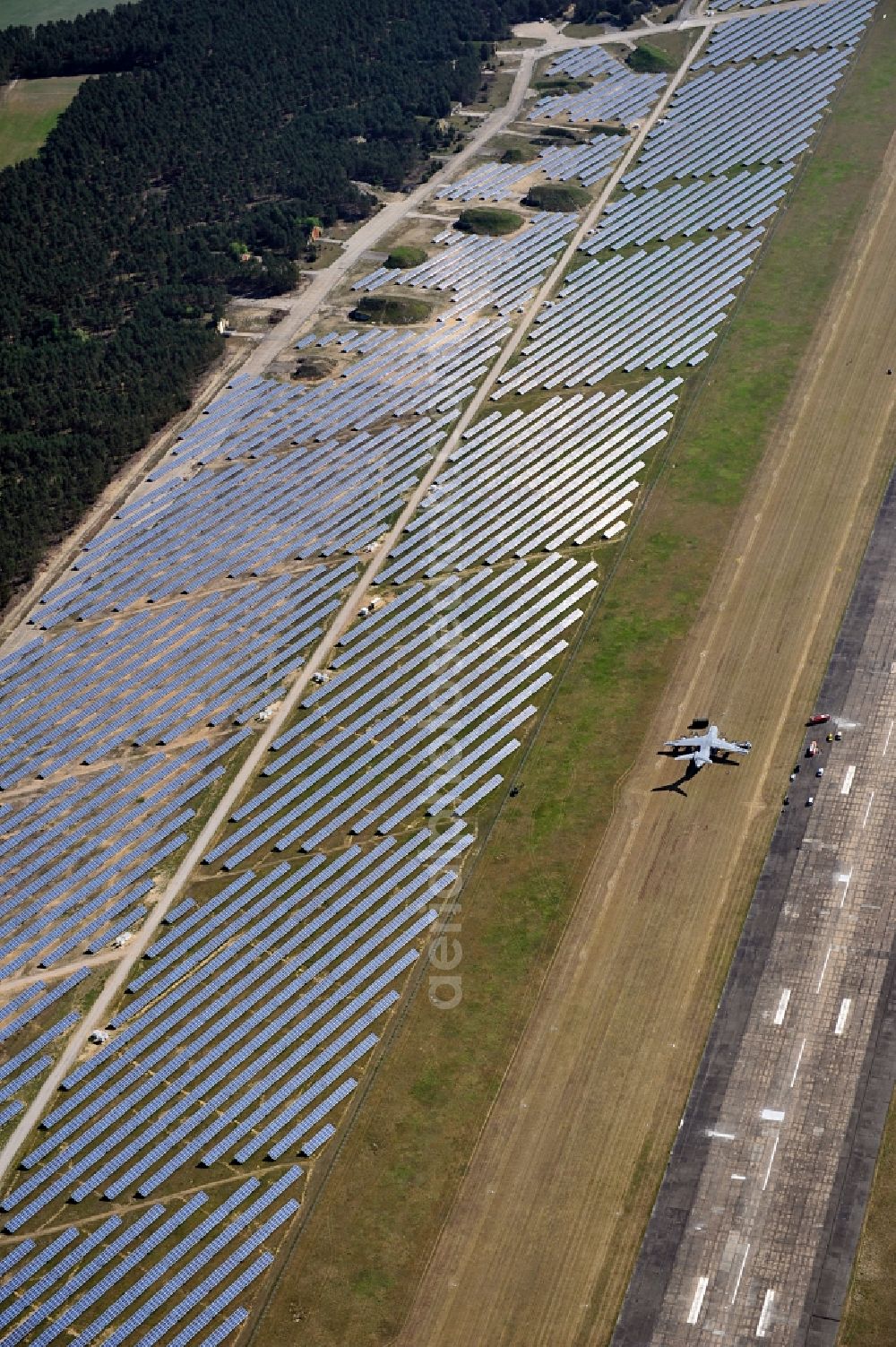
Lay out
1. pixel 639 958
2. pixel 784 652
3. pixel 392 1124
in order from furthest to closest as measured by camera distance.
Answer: pixel 784 652, pixel 639 958, pixel 392 1124

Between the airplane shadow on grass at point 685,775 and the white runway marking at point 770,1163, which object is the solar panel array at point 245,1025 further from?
the white runway marking at point 770,1163

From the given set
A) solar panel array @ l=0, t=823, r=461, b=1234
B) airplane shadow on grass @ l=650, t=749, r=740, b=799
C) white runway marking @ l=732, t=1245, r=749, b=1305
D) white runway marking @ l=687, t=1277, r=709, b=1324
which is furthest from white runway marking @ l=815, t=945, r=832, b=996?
solar panel array @ l=0, t=823, r=461, b=1234

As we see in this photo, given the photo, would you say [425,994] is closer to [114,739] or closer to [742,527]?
[114,739]

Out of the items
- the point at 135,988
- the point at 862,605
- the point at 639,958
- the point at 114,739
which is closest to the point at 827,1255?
the point at 639,958

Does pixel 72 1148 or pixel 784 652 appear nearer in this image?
pixel 72 1148

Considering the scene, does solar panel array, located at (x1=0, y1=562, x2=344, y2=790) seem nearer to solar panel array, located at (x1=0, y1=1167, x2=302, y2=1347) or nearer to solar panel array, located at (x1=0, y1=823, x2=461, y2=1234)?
solar panel array, located at (x1=0, y1=823, x2=461, y2=1234)

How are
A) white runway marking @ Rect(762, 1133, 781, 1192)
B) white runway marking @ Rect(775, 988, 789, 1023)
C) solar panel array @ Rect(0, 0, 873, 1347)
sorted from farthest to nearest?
white runway marking @ Rect(775, 988, 789, 1023), solar panel array @ Rect(0, 0, 873, 1347), white runway marking @ Rect(762, 1133, 781, 1192)
